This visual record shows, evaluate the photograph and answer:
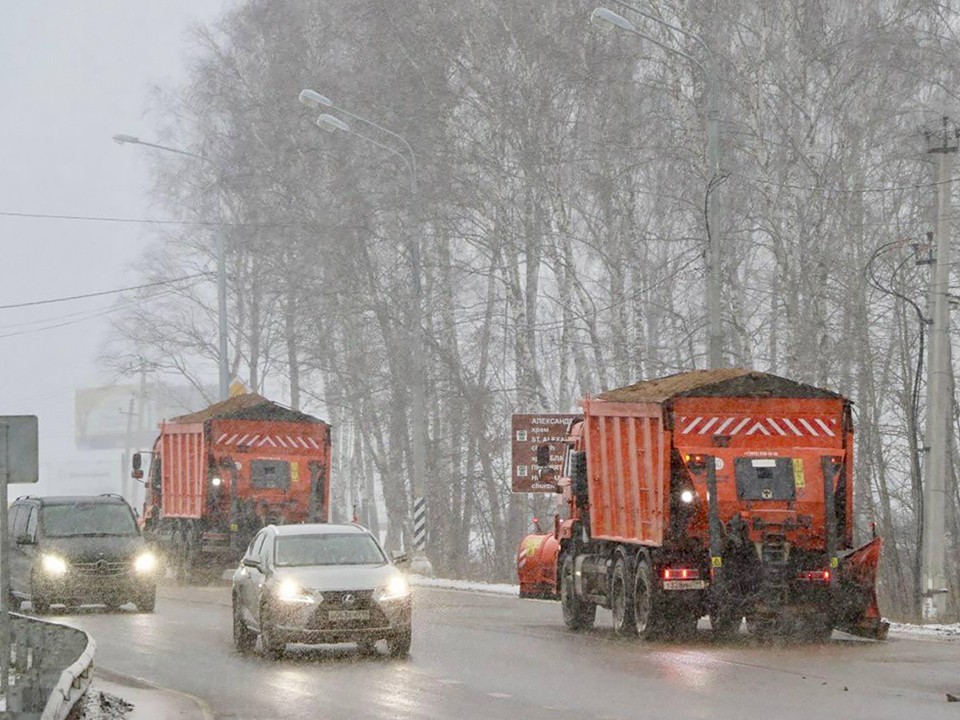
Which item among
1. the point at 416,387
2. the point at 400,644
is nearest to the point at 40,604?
the point at 400,644

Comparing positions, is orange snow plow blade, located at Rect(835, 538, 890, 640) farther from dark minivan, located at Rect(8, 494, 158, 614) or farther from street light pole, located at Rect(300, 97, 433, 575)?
street light pole, located at Rect(300, 97, 433, 575)

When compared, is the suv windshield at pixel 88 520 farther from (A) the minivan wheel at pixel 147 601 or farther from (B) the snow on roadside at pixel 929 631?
(B) the snow on roadside at pixel 929 631

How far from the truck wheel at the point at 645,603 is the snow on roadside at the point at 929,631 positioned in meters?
3.15

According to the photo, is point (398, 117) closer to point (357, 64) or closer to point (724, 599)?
point (357, 64)

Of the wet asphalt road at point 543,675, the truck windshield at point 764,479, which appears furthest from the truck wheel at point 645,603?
the truck windshield at point 764,479

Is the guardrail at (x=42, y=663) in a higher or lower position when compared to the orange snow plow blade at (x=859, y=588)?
lower

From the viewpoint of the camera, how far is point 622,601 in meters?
23.7

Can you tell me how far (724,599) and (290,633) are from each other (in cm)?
490

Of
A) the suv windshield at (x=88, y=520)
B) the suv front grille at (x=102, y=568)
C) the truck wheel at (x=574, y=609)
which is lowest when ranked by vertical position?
the truck wheel at (x=574, y=609)

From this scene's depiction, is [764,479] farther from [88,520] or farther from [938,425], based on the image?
[88,520]

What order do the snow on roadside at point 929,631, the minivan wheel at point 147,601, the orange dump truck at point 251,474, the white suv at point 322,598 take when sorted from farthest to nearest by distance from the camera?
the orange dump truck at point 251,474, the minivan wheel at point 147,601, the snow on roadside at point 929,631, the white suv at point 322,598

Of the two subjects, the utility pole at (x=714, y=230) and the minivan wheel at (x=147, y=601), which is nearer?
the minivan wheel at (x=147, y=601)

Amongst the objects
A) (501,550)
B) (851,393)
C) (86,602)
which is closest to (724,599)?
(86,602)

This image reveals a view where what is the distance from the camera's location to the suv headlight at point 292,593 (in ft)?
66.5
